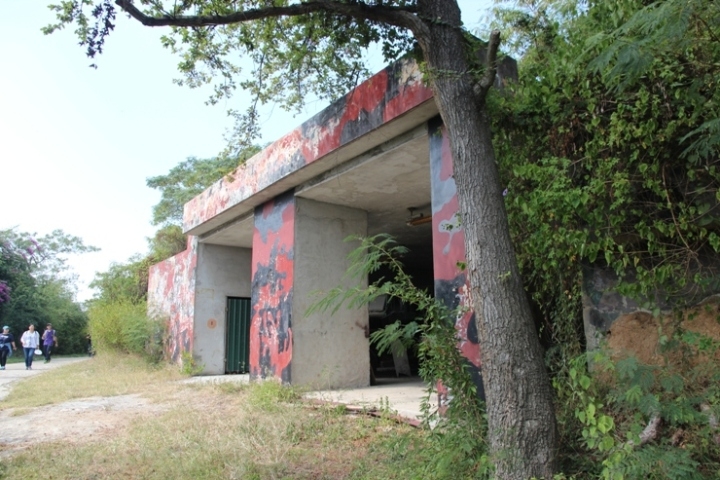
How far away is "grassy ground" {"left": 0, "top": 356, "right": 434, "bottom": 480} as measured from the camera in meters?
3.67

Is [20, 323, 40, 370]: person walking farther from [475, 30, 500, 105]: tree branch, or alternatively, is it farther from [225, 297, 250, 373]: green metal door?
[475, 30, 500, 105]: tree branch

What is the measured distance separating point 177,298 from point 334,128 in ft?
23.4

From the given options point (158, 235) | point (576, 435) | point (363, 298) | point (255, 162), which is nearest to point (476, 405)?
point (576, 435)

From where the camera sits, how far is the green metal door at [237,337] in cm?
1093

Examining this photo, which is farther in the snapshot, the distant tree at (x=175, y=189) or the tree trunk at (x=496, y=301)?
the distant tree at (x=175, y=189)

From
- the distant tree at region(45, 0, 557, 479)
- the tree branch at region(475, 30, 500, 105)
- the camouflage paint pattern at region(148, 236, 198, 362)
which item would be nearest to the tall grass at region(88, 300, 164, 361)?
the camouflage paint pattern at region(148, 236, 198, 362)

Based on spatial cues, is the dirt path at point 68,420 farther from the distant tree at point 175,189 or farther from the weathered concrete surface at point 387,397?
the distant tree at point 175,189

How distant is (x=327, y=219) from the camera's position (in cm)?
775

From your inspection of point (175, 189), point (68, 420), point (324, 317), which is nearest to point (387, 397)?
point (324, 317)

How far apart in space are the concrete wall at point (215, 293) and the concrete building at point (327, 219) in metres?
0.03

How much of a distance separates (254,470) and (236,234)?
6933 mm

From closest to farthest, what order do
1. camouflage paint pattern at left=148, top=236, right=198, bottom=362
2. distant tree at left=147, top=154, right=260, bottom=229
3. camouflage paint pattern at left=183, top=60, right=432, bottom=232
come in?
camouflage paint pattern at left=183, top=60, right=432, bottom=232 < camouflage paint pattern at left=148, top=236, right=198, bottom=362 < distant tree at left=147, top=154, right=260, bottom=229

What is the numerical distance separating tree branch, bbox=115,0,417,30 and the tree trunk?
491 mm

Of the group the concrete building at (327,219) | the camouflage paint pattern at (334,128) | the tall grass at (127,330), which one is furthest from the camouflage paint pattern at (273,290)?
the tall grass at (127,330)
